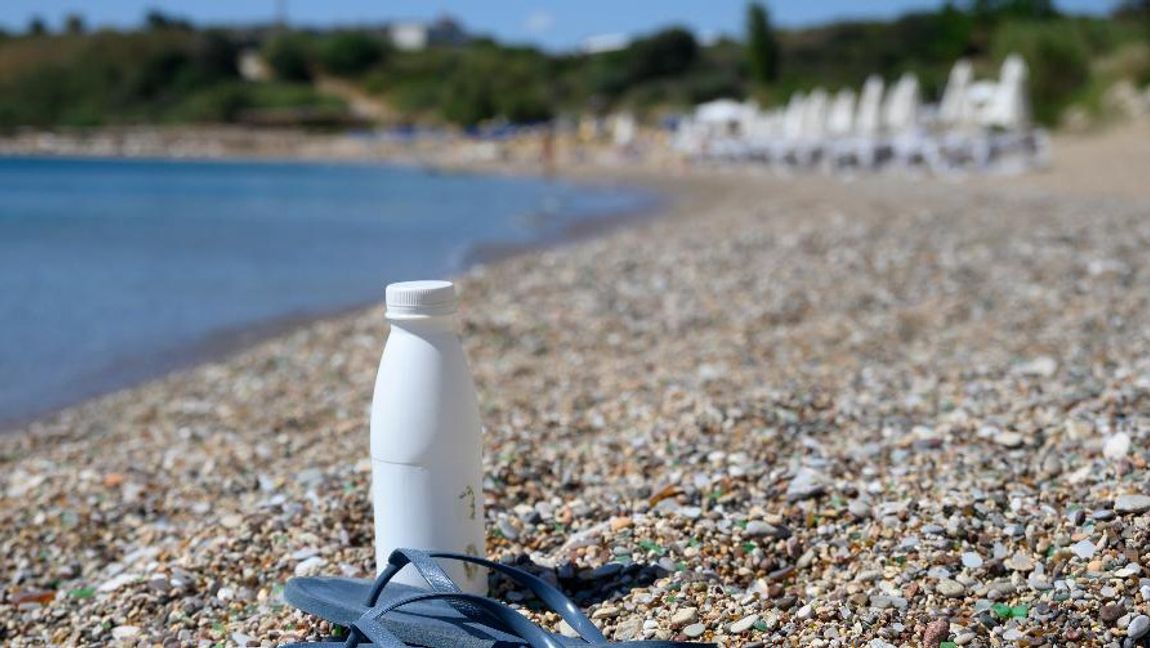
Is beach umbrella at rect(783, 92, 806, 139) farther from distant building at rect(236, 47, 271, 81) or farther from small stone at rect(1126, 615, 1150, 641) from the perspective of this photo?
distant building at rect(236, 47, 271, 81)

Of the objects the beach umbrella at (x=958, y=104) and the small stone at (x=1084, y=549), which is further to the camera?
the beach umbrella at (x=958, y=104)

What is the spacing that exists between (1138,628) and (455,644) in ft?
5.72

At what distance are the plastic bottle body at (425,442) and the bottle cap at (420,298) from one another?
0.07 feet

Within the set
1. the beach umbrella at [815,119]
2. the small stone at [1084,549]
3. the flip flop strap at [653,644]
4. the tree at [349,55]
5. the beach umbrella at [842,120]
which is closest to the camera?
the flip flop strap at [653,644]

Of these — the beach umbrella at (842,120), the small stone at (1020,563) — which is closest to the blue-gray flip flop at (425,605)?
the small stone at (1020,563)

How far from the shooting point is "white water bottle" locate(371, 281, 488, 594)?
3002 millimetres

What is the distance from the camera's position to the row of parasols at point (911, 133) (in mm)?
22844

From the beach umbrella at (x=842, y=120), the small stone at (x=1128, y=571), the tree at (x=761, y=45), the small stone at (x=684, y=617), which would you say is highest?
the tree at (x=761, y=45)

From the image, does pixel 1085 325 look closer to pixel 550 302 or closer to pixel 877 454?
pixel 877 454

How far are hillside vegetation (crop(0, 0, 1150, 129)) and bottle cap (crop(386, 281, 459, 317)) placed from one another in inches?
1308

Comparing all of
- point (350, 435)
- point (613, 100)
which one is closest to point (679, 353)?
point (350, 435)

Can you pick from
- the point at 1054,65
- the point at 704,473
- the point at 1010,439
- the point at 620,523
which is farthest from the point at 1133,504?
the point at 1054,65

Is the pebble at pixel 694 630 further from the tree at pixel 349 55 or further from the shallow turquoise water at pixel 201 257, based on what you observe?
the tree at pixel 349 55

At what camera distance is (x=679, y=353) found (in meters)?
7.04
